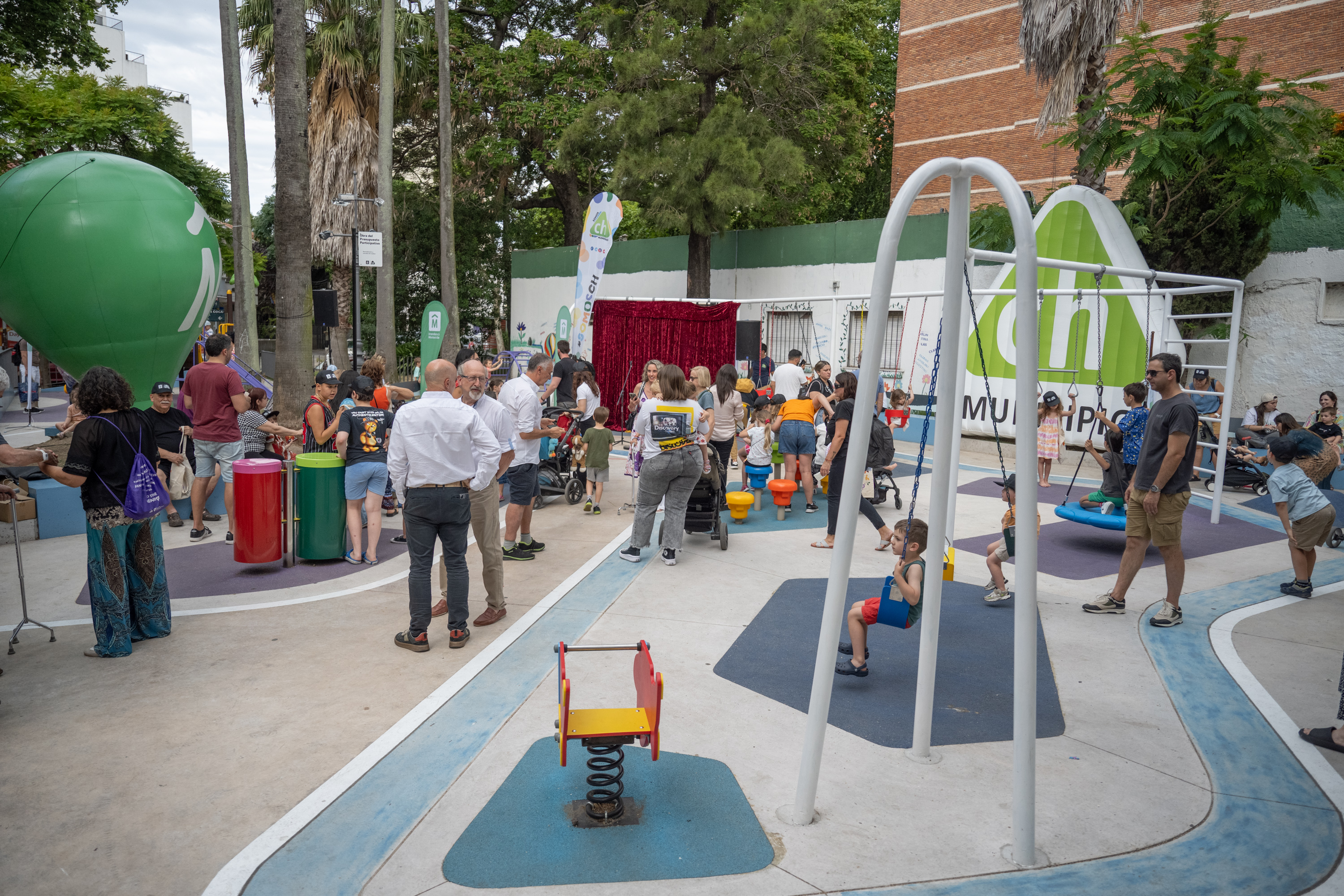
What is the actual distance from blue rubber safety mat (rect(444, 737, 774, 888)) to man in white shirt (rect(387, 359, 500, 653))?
70.0 inches

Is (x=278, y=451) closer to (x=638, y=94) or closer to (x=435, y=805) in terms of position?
(x=435, y=805)

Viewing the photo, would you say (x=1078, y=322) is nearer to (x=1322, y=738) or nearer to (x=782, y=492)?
(x=782, y=492)

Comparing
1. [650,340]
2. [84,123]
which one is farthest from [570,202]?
[84,123]

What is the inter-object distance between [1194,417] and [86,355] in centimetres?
996

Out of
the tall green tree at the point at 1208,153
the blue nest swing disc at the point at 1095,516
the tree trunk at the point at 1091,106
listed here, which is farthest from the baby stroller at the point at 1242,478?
the tree trunk at the point at 1091,106

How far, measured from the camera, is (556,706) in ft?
16.7

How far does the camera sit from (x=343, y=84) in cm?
2589

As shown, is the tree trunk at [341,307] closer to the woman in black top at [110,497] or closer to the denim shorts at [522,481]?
the denim shorts at [522,481]

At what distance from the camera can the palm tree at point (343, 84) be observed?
82.2ft

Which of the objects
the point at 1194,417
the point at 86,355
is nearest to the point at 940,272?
the point at 1194,417

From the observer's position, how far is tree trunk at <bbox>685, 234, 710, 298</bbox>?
2248 centimetres

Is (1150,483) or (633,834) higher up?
(1150,483)

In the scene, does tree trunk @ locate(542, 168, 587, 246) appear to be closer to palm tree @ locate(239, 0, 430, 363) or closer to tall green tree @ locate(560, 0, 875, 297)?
palm tree @ locate(239, 0, 430, 363)

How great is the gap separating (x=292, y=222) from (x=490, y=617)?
7595mm
